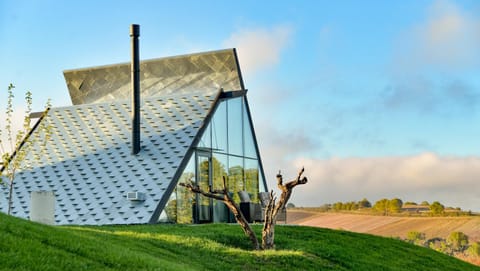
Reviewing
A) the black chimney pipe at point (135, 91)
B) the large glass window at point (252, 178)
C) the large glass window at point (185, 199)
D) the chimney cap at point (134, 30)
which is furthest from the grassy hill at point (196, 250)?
the chimney cap at point (134, 30)

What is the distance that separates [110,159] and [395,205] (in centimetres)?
2505

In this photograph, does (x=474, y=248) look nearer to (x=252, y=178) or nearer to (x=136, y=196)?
(x=252, y=178)

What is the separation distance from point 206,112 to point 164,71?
173 inches

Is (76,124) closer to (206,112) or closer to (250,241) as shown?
(206,112)

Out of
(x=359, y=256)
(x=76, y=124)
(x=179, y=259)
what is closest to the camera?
(x=179, y=259)

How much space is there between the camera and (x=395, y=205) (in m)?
43.0

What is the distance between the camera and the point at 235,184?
76.9 ft

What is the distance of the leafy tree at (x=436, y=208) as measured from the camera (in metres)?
40.4

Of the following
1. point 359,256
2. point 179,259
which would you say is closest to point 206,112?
point 359,256

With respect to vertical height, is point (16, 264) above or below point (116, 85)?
below

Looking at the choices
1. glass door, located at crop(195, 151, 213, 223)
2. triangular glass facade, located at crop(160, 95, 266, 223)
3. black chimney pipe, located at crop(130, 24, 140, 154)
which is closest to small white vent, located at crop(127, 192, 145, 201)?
triangular glass facade, located at crop(160, 95, 266, 223)

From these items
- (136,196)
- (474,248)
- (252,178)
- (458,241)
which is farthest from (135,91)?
(474,248)

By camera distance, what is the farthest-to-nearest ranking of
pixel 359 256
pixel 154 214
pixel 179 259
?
pixel 154 214 → pixel 359 256 → pixel 179 259

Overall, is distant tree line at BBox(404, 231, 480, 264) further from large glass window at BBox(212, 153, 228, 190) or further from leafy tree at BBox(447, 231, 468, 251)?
large glass window at BBox(212, 153, 228, 190)
